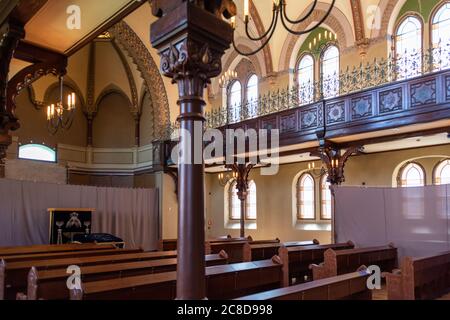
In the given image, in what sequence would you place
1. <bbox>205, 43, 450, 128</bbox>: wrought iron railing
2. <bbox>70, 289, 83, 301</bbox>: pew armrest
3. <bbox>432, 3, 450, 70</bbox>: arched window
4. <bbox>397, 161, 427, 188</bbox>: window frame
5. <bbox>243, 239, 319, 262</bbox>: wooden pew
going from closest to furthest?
<bbox>70, 289, 83, 301</bbox>: pew armrest
<bbox>243, 239, 319, 262</bbox>: wooden pew
<bbox>205, 43, 450, 128</bbox>: wrought iron railing
<bbox>432, 3, 450, 70</bbox>: arched window
<bbox>397, 161, 427, 188</bbox>: window frame

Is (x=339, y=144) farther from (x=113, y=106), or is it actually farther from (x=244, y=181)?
(x=113, y=106)

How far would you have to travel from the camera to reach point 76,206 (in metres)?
12.5

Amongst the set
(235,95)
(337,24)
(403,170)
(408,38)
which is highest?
(337,24)

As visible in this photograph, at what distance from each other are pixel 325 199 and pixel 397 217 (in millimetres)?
4688

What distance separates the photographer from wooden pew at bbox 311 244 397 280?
264 inches

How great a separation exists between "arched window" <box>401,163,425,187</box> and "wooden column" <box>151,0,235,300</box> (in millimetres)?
10398

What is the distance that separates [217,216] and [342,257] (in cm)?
1025

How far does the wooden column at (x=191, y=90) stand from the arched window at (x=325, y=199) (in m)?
11.3

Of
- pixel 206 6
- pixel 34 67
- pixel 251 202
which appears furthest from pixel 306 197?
pixel 206 6

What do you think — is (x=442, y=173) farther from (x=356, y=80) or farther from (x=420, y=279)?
(x=420, y=279)

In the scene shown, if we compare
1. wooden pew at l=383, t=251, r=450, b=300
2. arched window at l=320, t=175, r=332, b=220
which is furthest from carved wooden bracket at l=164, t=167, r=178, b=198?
wooden pew at l=383, t=251, r=450, b=300

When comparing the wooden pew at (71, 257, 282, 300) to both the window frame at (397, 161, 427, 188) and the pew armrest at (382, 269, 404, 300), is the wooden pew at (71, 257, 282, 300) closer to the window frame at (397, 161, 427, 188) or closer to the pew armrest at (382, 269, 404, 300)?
the pew armrest at (382, 269, 404, 300)

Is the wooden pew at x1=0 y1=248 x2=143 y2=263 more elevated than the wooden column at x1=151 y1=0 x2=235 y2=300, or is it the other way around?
the wooden column at x1=151 y1=0 x2=235 y2=300
